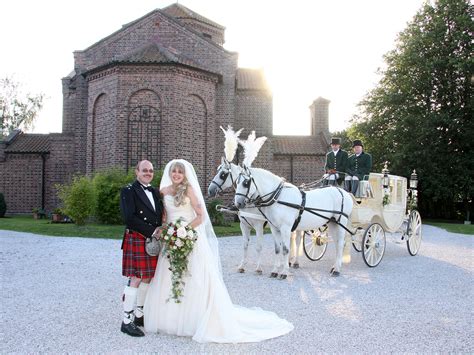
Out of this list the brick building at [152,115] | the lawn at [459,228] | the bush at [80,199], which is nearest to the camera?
the bush at [80,199]

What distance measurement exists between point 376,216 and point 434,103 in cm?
2124

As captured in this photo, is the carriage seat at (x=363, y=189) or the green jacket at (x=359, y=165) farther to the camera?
the green jacket at (x=359, y=165)

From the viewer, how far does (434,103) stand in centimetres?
2748

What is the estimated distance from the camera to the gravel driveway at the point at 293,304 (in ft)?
13.9

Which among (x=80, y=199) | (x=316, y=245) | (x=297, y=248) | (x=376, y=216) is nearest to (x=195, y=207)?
(x=297, y=248)

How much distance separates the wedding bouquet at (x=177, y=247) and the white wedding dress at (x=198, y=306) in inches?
5.5

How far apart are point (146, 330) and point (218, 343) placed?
89 cm

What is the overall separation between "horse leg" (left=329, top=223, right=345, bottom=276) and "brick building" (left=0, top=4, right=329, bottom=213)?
474 inches

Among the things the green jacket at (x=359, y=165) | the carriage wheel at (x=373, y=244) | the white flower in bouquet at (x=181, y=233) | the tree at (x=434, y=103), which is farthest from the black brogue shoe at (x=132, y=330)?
the tree at (x=434, y=103)

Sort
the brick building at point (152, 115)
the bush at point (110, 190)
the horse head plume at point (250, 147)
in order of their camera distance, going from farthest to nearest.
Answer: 1. the brick building at point (152, 115)
2. the bush at point (110, 190)
3. the horse head plume at point (250, 147)

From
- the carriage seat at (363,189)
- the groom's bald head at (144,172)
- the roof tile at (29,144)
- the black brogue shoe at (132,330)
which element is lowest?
the black brogue shoe at (132,330)

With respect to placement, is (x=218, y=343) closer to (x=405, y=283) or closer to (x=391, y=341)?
(x=391, y=341)

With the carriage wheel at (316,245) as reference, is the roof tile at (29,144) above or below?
above

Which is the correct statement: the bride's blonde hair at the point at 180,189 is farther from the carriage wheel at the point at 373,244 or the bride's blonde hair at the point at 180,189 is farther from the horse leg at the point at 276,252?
the carriage wheel at the point at 373,244
